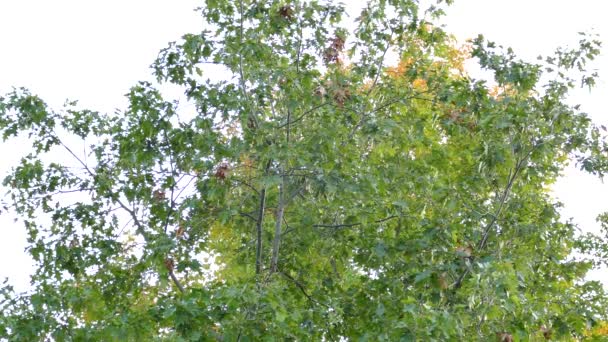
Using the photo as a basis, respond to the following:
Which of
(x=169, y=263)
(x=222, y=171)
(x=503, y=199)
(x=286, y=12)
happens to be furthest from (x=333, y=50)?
(x=169, y=263)

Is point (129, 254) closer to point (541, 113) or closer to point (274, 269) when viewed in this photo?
point (274, 269)

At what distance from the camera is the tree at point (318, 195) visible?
940cm

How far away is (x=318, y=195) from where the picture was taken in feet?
37.5

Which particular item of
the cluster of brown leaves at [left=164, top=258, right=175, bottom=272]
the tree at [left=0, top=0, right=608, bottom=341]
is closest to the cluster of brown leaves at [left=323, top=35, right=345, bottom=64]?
the tree at [left=0, top=0, right=608, bottom=341]

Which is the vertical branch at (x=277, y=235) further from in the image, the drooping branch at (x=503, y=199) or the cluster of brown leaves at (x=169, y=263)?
the drooping branch at (x=503, y=199)

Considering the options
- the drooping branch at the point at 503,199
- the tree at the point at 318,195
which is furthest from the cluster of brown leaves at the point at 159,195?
the drooping branch at the point at 503,199

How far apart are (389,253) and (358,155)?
139 centimetres

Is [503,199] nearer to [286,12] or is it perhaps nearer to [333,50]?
[333,50]

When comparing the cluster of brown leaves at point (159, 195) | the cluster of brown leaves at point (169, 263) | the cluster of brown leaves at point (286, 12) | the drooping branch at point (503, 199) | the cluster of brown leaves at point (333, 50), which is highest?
the cluster of brown leaves at point (286, 12)

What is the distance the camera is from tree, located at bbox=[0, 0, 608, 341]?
940 cm

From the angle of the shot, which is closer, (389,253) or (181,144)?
(389,253)

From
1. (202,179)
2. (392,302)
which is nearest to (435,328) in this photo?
(392,302)

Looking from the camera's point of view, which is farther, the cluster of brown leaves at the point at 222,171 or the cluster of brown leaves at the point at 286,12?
the cluster of brown leaves at the point at 286,12

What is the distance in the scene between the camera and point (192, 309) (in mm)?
8891
